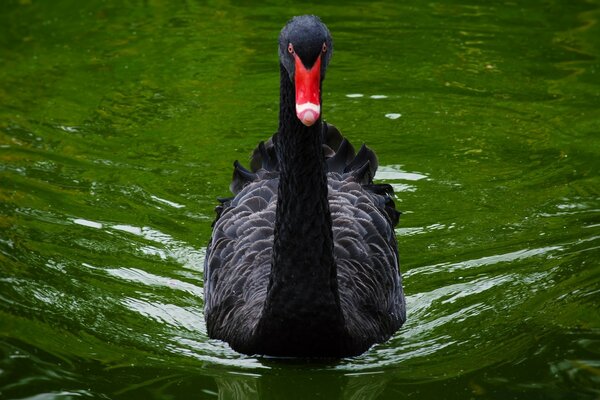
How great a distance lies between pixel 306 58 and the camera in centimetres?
530

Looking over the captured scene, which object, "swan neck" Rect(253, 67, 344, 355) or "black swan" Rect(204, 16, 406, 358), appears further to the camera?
"swan neck" Rect(253, 67, 344, 355)

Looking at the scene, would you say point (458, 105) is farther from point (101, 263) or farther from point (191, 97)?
point (101, 263)

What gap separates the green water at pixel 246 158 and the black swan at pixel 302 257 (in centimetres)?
14

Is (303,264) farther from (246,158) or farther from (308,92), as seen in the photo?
(246,158)

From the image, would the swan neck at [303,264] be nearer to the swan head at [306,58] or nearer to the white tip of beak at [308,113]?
the swan head at [306,58]

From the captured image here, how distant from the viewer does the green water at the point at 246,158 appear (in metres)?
5.93

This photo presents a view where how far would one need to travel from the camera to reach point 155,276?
7148 millimetres

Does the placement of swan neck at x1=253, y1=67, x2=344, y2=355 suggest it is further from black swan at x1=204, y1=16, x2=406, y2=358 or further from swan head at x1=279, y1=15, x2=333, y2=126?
swan head at x1=279, y1=15, x2=333, y2=126

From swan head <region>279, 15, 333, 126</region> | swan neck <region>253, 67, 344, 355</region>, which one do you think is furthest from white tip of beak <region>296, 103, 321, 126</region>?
swan neck <region>253, 67, 344, 355</region>

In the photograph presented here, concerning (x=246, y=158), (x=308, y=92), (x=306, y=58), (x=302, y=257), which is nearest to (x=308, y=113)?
(x=308, y=92)

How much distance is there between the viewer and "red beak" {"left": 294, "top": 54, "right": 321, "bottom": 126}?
5047mm

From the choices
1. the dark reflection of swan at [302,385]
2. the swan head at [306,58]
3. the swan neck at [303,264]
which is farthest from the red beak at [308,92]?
the dark reflection of swan at [302,385]

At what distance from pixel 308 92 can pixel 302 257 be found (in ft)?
3.25

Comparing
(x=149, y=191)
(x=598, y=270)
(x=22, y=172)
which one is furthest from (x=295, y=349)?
(x=22, y=172)
